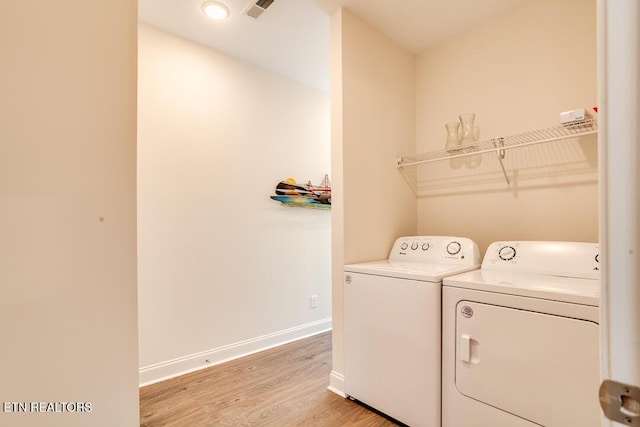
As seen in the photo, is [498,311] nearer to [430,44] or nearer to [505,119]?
[505,119]

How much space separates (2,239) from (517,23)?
280 cm

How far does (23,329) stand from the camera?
0.84 metres

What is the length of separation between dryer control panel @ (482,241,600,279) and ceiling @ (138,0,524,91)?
1587 millimetres

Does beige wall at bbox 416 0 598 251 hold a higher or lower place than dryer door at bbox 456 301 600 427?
higher

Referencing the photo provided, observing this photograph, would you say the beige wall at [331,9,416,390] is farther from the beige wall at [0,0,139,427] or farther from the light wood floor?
the beige wall at [0,0,139,427]

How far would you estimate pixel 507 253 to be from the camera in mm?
1682

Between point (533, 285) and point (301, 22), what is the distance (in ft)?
7.01

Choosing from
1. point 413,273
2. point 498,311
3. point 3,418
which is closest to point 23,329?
point 3,418

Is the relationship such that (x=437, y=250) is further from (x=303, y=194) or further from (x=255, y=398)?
(x=255, y=398)

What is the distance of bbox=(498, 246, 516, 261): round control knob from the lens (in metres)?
1.66

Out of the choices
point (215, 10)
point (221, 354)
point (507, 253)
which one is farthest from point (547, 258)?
point (215, 10)

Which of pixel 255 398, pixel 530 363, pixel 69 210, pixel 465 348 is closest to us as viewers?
pixel 69 210

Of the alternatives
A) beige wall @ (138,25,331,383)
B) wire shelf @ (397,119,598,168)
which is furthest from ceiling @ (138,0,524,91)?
wire shelf @ (397,119,598,168)

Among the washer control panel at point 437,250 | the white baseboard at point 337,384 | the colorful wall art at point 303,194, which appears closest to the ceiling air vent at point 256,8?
the colorful wall art at point 303,194
